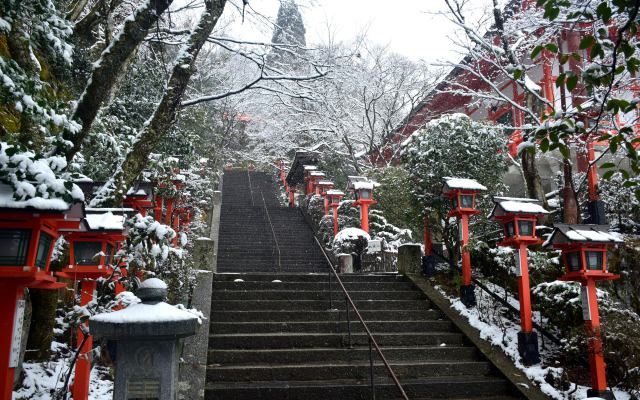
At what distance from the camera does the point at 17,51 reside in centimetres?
559

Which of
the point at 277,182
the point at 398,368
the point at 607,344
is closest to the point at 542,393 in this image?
the point at 607,344

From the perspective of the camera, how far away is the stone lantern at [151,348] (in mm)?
3859

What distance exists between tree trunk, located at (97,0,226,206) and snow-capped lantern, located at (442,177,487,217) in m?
4.88

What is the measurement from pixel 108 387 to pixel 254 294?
279 cm

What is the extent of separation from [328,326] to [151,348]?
4174 mm

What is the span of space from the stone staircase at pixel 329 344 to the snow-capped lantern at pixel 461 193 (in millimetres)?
1783

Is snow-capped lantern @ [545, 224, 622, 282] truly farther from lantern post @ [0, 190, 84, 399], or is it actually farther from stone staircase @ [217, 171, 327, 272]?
stone staircase @ [217, 171, 327, 272]

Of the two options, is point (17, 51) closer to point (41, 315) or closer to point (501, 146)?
point (41, 315)

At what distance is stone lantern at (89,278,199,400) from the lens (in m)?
3.86

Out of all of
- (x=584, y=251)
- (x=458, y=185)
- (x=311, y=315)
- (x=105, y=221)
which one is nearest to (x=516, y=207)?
(x=584, y=251)

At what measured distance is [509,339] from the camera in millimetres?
7527

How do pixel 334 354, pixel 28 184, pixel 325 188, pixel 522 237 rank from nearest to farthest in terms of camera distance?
pixel 28 184
pixel 334 354
pixel 522 237
pixel 325 188

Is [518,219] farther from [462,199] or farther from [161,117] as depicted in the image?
[161,117]

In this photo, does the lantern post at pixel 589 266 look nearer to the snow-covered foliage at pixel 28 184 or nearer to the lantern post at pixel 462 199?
the lantern post at pixel 462 199
